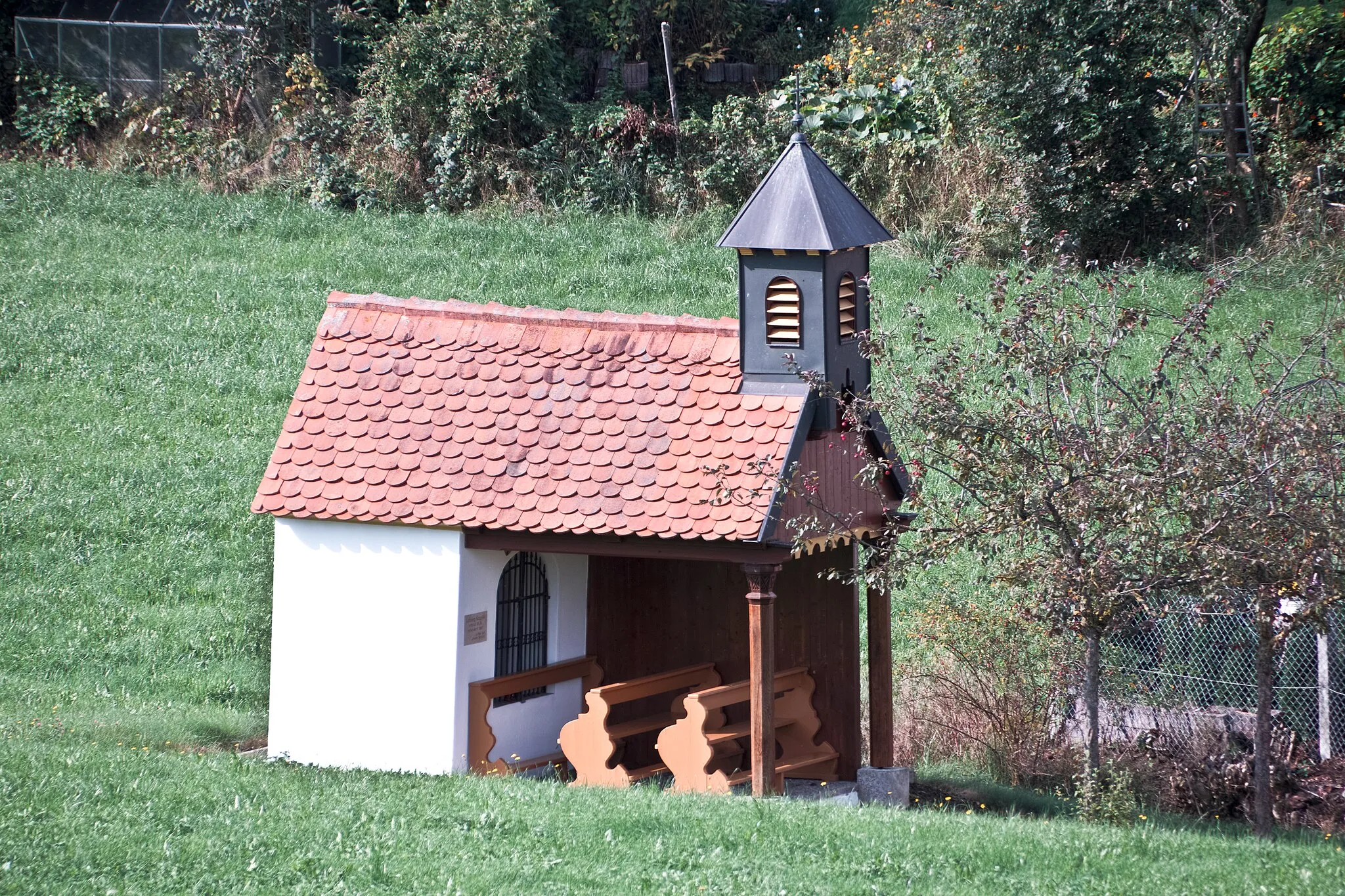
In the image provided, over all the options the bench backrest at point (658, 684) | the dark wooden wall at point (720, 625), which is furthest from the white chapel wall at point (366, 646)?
the dark wooden wall at point (720, 625)

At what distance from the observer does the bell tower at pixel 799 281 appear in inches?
422

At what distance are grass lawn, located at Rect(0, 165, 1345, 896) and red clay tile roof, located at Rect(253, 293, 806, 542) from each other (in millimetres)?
1943

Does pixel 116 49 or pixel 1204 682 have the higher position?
pixel 116 49

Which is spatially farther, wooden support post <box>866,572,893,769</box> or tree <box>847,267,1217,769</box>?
wooden support post <box>866,572,893,769</box>

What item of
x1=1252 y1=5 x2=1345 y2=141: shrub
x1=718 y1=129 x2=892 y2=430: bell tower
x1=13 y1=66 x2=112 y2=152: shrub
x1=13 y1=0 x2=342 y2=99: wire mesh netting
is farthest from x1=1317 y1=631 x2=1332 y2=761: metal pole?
x1=13 y1=66 x2=112 y2=152: shrub

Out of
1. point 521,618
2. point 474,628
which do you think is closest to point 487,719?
point 474,628

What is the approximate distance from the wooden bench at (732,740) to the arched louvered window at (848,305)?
274 cm

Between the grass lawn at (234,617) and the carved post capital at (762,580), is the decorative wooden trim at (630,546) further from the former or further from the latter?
the grass lawn at (234,617)

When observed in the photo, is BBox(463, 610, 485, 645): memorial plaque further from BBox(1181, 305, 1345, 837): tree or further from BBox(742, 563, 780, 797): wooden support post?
BBox(1181, 305, 1345, 837): tree

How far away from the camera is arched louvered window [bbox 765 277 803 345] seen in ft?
35.4

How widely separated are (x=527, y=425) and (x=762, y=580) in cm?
218

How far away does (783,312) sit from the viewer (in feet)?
35.6

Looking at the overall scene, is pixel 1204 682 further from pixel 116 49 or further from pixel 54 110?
pixel 116 49

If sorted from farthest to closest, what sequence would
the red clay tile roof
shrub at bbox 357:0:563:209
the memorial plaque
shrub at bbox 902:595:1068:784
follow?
shrub at bbox 357:0:563:209, shrub at bbox 902:595:1068:784, the memorial plaque, the red clay tile roof
